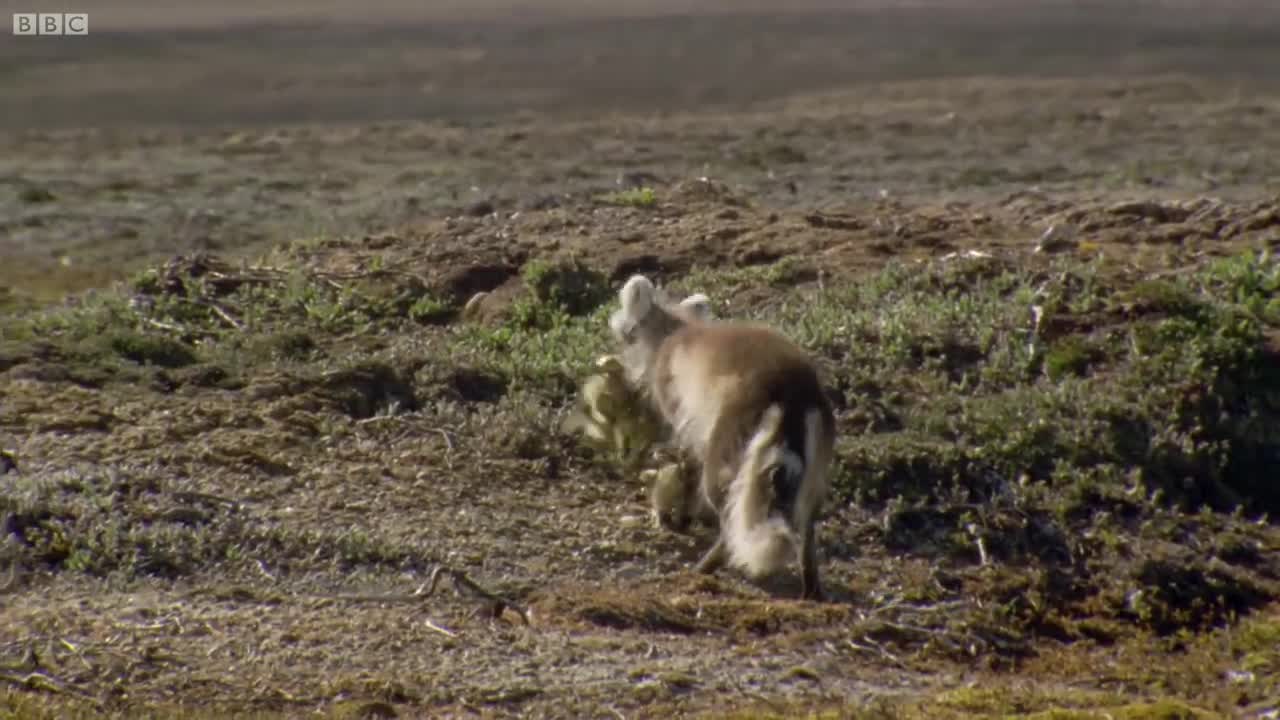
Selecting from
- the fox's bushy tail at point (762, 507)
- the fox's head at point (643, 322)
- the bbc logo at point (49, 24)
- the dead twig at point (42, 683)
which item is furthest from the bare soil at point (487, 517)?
the bbc logo at point (49, 24)

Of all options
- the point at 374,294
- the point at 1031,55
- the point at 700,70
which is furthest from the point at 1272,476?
the point at 1031,55

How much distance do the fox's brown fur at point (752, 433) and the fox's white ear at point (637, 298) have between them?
26 centimetres

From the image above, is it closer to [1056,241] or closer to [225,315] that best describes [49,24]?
[225,315]

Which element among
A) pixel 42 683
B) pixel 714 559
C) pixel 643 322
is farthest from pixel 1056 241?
pixel 42 683

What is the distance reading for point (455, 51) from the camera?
44.2 metres

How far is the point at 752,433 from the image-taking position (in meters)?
7.78

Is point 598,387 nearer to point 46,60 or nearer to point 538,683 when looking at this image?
point 538,683

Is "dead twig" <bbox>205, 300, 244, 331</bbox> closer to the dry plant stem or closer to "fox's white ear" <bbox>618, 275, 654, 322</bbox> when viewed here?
"fox's white ear" <bbox>618, 275, 654, 322</bbox>

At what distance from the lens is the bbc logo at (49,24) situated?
37.4 m

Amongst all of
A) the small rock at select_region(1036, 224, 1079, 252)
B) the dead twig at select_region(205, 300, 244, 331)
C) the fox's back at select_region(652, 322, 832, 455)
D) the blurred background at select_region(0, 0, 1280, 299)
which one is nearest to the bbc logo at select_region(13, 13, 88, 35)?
the blurred background at select_region(0, 0, 1280, 299)

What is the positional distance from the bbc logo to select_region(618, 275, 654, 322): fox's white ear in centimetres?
2974

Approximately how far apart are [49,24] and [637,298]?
3564cm

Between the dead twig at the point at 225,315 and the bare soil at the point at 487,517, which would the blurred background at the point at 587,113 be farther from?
the dead twig at the point at 225,315

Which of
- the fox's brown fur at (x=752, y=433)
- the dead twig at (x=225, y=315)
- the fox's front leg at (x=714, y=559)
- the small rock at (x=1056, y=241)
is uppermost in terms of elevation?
the small rock at (x=1056, y=241)
